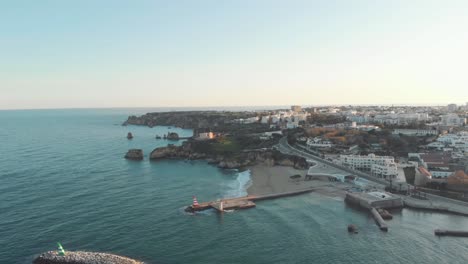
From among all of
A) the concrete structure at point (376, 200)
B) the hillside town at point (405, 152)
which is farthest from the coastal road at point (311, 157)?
the concrete structure at point (376, 200)

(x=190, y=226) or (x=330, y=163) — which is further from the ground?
(x=330, y=163)

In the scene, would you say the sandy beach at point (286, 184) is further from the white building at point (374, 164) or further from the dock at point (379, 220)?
the dock at point (379, 220)

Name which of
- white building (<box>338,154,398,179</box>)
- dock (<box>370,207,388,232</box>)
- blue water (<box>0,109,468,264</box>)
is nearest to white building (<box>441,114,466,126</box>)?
white building (<box>338,154,398,179</box>)

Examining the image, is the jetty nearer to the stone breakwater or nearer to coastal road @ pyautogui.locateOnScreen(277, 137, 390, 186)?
the stone breakwater

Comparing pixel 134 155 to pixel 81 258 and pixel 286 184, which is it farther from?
→ pixel 81 258

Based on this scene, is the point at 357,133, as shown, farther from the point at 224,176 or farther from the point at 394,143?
the point at 224,176

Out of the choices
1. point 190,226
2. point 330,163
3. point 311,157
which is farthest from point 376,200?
point 311,157

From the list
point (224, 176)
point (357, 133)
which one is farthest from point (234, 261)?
point (357, 133)
